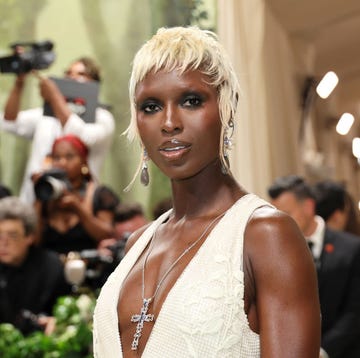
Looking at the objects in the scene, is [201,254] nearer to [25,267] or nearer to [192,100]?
[192,100]

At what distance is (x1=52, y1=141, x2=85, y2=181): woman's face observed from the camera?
17.4 ft

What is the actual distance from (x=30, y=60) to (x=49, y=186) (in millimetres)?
1005

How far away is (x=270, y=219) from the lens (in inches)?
67.5

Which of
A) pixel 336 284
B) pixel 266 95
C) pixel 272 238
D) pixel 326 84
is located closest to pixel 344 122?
pixel 326 84

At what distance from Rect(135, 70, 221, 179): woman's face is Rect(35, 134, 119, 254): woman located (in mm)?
3256

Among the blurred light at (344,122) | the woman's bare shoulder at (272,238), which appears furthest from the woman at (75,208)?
the blurred light at (344,122)

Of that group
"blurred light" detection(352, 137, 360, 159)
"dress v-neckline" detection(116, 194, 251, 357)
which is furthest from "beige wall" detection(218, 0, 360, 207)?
"blurred light" detection(352, 137, 360, 159)

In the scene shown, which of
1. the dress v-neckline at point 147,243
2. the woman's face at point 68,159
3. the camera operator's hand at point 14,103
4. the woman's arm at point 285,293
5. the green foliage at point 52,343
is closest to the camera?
the woman's arm at point 285,293

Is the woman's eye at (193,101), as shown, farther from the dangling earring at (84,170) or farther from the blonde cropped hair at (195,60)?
the dangling earring at (84,170)

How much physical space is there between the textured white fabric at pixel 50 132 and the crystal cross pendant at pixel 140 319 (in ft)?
12.2

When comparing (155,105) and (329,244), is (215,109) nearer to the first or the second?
(155,105)

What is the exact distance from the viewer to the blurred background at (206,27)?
6.43 meters

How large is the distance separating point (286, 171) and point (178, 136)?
621cm

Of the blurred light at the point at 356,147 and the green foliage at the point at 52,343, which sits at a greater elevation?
the green foliage at the point at 52,343
